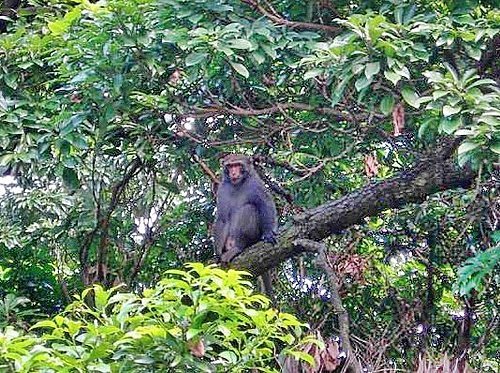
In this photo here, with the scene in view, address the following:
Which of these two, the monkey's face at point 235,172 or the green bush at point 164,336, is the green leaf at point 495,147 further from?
the monkey's face at point 235,172

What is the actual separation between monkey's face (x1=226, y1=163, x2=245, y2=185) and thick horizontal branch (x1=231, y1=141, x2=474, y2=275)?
0.95 m

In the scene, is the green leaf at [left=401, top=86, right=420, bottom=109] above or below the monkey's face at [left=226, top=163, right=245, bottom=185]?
above

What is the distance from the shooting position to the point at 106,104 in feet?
16.6

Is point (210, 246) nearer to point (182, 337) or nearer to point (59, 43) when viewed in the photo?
point (59, 43)

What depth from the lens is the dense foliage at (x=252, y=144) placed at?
4.27m

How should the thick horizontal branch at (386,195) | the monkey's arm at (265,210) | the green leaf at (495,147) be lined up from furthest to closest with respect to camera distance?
the monkey's arm at (265,210) → the thick horizontal branch at (386,195) → the green leaf at (495,147)

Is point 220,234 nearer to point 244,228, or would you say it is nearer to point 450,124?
point 244,228

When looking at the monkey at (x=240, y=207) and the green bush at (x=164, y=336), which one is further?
A: the monkey at (x=240, y=207)

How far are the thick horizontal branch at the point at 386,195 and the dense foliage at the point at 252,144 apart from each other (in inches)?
4.9

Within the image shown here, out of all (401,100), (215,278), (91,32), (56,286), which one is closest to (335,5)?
(401,100)

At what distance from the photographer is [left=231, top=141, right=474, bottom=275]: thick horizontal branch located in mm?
5383

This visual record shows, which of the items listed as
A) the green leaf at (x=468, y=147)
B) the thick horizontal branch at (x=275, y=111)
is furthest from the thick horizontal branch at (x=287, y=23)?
the green leaf at (x=468, y=147)

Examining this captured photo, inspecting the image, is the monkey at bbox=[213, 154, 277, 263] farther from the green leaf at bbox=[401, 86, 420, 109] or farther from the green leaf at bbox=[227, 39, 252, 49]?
the green leaf at bbox=[401, 86, 420, 109]

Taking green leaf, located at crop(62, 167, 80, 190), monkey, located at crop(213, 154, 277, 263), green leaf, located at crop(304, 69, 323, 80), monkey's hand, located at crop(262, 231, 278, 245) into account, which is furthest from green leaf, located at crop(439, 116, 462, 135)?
monkey, located at crop(213, 154, 277, 263)
